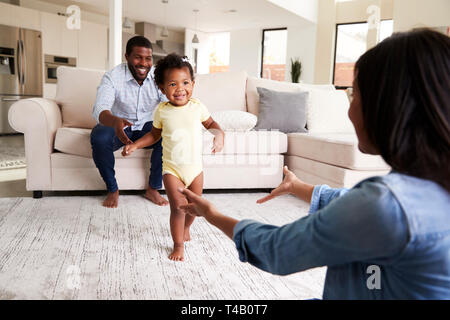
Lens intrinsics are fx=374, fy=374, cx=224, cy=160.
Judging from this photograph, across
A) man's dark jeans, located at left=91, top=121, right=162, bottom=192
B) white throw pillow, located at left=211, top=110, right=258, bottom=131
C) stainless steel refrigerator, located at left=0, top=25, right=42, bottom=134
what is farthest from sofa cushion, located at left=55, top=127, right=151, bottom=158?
stainless steel refrigerator, located at left=0, top=25, right=42, bottom=134

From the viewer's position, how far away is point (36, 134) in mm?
2572

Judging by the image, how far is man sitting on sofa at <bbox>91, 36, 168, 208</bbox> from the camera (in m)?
2.48

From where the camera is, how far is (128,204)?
2551mm

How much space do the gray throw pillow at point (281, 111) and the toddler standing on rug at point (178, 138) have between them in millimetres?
1440

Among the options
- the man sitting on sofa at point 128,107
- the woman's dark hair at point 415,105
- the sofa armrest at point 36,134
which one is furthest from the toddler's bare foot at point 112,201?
the woman's dark hair at point 415,105

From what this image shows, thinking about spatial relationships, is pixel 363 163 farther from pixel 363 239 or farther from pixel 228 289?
pixel 363 239

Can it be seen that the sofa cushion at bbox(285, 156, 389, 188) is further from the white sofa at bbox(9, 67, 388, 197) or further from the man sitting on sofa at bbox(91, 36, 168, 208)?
the man sitting on sofa at bbox(91, 36, 168, 208)

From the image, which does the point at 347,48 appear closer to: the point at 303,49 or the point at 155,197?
the point at 303,49

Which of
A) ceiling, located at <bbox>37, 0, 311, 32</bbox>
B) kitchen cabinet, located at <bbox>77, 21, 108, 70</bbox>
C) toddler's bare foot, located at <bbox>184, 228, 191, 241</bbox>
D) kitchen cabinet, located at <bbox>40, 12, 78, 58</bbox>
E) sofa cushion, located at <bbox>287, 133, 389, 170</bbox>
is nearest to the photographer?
toddler's bare foot, located at <bbox>184, 228, 191, 241</bbox>

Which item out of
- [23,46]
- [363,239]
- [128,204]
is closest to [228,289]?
[363,239]

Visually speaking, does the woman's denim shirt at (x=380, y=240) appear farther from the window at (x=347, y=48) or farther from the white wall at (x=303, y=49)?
the white wall at (x=303, y=49)

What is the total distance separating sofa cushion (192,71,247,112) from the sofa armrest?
49.8 inches

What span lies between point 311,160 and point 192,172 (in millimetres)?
1336

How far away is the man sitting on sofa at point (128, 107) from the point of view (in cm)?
248
